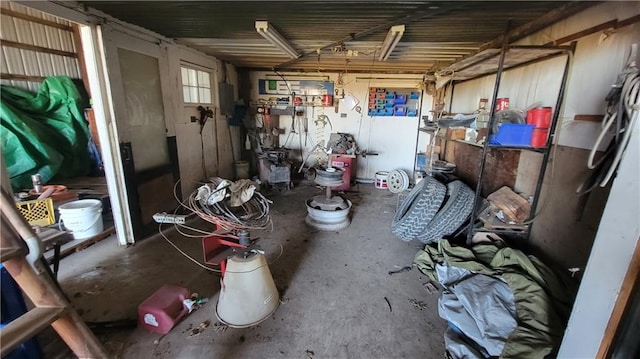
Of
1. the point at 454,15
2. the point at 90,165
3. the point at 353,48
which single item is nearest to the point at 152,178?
the point at 90,165

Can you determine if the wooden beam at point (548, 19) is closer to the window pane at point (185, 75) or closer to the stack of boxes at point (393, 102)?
the stack of boxes at point (393, 102)

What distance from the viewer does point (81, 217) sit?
8.25ft

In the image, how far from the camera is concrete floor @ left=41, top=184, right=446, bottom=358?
1636mm

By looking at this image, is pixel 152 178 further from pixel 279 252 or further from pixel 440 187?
pixel 440 187

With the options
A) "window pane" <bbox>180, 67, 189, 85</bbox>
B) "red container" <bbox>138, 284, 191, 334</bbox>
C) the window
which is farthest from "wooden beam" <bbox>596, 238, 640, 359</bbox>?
"window pane" <bbox>180, 67, 189, 85</bbox>

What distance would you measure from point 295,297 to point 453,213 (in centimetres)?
162

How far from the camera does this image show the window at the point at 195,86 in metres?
3.77

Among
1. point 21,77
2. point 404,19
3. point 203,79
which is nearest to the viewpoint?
point 404,19

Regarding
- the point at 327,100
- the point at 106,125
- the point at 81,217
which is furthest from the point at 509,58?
the point at 81,217

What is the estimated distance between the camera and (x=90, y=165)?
413cm

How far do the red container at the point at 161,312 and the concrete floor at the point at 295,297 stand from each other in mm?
58

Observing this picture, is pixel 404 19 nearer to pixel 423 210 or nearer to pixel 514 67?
pixel 514 67

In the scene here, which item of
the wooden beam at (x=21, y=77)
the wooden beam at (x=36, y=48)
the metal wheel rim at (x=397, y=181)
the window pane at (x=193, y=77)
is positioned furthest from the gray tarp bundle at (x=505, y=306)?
the wooden beam at (x=36, y=48)

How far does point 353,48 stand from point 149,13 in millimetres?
2168
